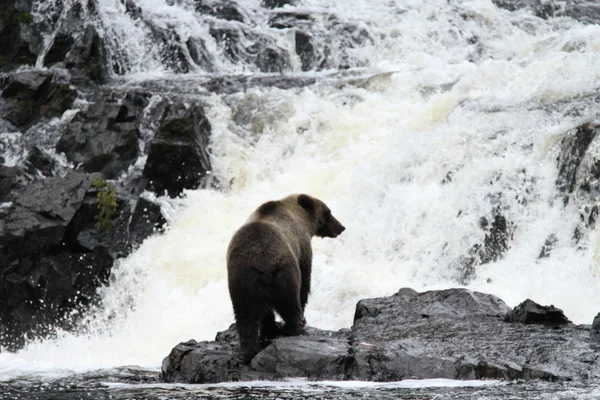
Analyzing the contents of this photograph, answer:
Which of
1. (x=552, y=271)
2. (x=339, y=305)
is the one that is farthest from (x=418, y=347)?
(x=552, y=271)

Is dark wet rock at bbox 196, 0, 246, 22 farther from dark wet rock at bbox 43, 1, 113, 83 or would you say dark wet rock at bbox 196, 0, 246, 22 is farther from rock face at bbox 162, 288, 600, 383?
rock face at bbox 162, 288, 600, 383

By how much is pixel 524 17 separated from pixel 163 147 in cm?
1156

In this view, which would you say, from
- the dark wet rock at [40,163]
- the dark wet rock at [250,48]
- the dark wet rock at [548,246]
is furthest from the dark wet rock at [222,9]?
the dark wet rock at [548,246]

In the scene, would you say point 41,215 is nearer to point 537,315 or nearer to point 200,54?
point 200,54

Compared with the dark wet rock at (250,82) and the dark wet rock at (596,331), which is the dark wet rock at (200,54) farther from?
the dark wet rock at (596,331)

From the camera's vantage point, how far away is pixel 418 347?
6.95 meters

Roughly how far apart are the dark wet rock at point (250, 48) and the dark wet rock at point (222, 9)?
56 cm

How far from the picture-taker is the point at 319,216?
8852 millimetres

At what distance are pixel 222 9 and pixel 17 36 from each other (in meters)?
5.43

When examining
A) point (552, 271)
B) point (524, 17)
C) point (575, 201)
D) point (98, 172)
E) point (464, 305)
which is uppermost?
point (524, 17)

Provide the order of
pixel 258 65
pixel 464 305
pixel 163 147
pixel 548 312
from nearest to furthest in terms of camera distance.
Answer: pixel 548 312 → pixel 464 305 → pixel 163 147 → pixel 258 65

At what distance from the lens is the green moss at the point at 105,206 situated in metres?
15.2

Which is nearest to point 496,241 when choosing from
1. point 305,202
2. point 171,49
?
point 305,202

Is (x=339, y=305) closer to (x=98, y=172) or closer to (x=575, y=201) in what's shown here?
(x=575, y=201)
